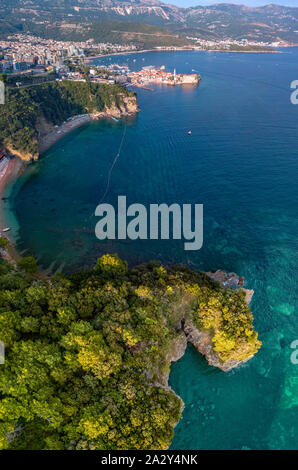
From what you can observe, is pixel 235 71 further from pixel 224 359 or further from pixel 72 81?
pixel 224 359

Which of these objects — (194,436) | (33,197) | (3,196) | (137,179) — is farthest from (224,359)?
(3,196)

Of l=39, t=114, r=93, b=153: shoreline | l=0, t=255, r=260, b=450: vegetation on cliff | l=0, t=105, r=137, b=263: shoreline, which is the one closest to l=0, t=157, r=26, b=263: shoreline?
l=0, t=105, r=137, b=263: shoreline

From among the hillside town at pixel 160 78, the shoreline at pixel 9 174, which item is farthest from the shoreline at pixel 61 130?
the hillside town at pixel 160 78

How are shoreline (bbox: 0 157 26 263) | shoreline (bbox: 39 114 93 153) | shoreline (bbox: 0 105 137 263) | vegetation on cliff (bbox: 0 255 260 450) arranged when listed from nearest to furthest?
vegetation on cliff (bbox: 0 255 260 450), shoreline (bbox: 0 105 137 263), shoreline (bbox: 0 157 26 263), shoreline (bbox: 39 114 93 153)

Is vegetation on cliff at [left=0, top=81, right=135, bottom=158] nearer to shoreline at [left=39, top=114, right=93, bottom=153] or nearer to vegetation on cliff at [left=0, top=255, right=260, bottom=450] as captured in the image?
shoreline at [left=39, top=114, right=93, bottom=153]

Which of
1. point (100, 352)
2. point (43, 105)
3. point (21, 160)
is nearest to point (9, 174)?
point (21, 160)

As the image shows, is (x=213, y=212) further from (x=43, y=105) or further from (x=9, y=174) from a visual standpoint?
(x=43, y=105)

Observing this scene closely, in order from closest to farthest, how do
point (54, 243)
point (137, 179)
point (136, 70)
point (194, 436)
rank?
point (194, 436) < point (54, 243) < point (137, 179) < point (136, 70)
